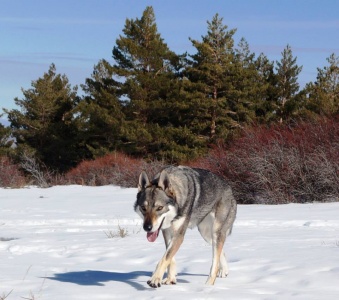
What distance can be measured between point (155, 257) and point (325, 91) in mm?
40311

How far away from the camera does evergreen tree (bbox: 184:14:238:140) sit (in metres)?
38.1

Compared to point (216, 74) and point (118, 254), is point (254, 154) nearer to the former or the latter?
point (118, 254)

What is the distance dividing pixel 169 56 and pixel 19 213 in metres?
30.1

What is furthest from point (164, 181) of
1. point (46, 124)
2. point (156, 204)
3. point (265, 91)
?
point (46, 124)

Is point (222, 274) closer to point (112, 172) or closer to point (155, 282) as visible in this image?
point (155, 282)

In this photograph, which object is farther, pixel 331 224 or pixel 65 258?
pixel 331 224

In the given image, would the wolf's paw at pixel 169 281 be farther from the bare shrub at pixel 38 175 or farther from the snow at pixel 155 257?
the bare shrub at pixel 38 175

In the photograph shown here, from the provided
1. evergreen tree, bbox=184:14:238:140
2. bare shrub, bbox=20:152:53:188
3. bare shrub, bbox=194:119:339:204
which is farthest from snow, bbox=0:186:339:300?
evergreen tree, bbox=184:14:238:140

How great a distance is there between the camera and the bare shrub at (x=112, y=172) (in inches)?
880

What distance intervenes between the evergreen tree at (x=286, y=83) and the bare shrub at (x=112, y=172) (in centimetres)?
1718

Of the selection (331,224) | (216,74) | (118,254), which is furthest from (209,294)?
(216,74)

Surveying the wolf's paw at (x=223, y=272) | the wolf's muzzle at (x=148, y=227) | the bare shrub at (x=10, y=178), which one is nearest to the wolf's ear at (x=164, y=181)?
the wolf's muzzle at (x=148, y=227)

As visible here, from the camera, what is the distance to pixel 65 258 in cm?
755

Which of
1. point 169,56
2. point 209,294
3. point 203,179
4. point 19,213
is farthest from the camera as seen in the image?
point 169,56
